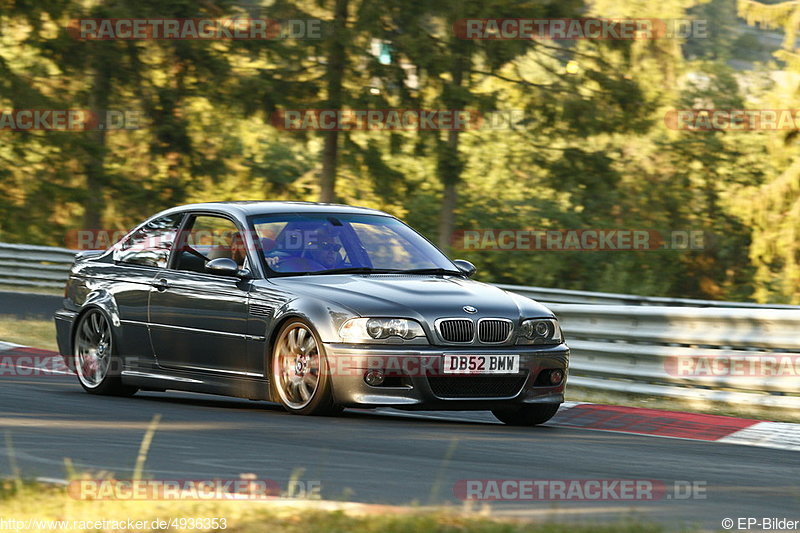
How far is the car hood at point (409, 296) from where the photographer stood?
8852mm

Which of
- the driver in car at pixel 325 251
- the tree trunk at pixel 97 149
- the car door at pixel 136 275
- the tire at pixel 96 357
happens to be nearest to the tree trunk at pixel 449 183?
the tree trunk at pixel 97 149

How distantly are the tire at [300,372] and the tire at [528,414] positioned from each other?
133 cm

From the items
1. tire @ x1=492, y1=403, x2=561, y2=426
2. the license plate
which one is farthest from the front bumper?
tire @ x1=492, y1=403, x2=561, y2=426

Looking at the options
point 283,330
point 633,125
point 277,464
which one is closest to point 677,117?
point 633,125

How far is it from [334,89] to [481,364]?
19162 mm

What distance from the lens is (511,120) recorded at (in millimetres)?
30047

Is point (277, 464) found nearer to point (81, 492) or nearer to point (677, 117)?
point (81, 492)

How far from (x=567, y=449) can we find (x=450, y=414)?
88.5 inches

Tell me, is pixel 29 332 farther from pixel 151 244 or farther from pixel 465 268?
pixel 465 268
